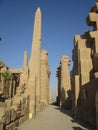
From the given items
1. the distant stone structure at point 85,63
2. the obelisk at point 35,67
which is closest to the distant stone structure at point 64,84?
the obelisk at point 35,67

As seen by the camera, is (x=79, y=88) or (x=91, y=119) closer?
(x=91, y=119)

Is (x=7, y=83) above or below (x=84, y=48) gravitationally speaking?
below

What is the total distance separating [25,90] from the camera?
655 inches

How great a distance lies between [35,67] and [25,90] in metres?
2.65

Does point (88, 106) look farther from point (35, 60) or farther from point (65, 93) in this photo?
point (65, 93)

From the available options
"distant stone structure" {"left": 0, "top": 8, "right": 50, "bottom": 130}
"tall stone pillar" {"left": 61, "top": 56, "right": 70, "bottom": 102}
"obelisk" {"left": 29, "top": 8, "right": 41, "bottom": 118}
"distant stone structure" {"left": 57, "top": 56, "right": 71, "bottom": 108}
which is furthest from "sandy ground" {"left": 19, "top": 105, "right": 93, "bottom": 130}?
"tall stone pillar" {"left": 61, "top": 56, "right": 70, "bottom": 102}

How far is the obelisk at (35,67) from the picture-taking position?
1614 centimetres

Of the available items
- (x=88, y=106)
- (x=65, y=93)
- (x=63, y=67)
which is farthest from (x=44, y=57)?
(x=88, y=106)

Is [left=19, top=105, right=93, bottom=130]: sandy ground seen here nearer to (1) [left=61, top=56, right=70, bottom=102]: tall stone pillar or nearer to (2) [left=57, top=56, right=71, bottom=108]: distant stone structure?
(2) [left=57, top=56, right=71, bottom=108]: distant stone structure

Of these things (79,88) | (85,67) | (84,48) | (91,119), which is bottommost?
(91,119)

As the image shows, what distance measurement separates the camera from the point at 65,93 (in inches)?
1318

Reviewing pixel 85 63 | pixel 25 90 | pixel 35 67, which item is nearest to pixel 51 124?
pixel 25 90

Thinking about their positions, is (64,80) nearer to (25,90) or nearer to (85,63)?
(85,63)

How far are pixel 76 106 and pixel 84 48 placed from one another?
5.13 meters
